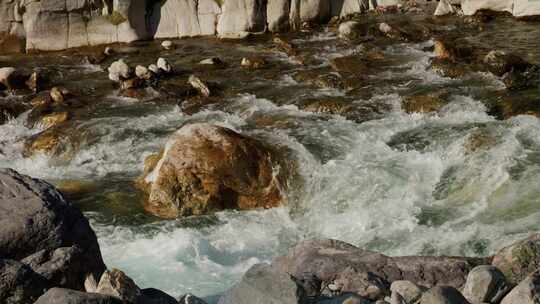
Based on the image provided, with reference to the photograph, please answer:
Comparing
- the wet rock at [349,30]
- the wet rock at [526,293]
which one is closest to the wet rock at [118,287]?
the wet rock at [526,293]

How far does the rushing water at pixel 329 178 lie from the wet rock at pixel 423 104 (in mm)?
228

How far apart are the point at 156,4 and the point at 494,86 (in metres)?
15.8

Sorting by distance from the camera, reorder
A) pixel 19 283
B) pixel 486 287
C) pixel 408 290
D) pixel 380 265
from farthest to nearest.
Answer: pixel 380 265 < pixel 408 290 < pixel 486 287 < pixel 19 283

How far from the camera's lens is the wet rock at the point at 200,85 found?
59.8 feet

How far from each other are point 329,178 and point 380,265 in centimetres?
431

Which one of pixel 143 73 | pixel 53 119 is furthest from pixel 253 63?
pixel 53 119

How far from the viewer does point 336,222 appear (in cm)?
1122

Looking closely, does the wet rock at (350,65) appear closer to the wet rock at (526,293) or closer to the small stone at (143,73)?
the small stone at (143,73)

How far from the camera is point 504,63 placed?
17.3 m

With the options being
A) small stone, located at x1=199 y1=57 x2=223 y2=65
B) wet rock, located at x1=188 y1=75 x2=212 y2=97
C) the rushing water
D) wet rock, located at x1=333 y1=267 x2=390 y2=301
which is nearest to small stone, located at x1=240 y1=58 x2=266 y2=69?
small stone, located at x1=199 y1=57 x2=223 y2=65

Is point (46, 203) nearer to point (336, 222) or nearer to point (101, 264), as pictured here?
point (101, 264)

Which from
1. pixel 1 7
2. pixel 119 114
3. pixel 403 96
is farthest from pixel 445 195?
pixel 1 7

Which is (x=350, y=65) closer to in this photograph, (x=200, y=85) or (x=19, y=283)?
(x=200, y=85)

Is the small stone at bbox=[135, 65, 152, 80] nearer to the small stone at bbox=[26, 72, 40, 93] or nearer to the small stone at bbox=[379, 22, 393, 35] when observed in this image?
the small stone at bbox=[26, 72, 40, 93]
